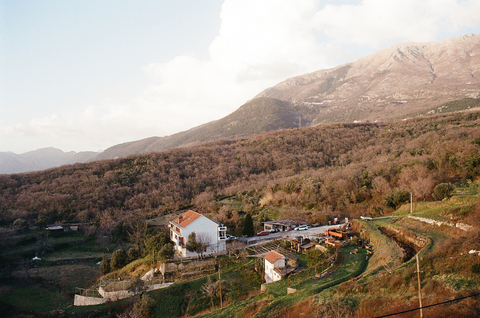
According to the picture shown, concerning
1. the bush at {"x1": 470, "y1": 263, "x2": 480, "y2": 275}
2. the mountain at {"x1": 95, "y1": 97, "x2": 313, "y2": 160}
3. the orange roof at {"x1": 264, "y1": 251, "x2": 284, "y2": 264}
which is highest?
the mountain at {"x1": 95, "y1": 97, "x2": 313, "y2": 160}

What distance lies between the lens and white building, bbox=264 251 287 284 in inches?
636

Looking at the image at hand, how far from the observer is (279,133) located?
291 feet

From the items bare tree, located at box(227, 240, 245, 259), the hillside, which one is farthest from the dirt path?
bare tree, located at box(227, 240, 245, 259)

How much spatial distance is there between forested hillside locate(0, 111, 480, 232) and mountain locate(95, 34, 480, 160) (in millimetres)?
42462

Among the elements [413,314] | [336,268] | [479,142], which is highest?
[479,142]

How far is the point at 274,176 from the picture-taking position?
58438 mm

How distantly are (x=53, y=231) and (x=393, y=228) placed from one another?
39.2 metres

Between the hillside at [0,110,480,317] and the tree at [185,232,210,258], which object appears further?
the tree at [185,232,210,258]

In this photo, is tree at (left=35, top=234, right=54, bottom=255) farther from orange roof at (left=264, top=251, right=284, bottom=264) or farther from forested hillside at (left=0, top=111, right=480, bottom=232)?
orange roof at (left=264, top=251, right=284, bottom=264)

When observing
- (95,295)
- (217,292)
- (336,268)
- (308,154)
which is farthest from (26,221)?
(308,154)

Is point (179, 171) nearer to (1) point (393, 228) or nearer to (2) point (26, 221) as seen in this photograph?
(2) point (26, 221)

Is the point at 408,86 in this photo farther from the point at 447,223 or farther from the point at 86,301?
the point at 86,301

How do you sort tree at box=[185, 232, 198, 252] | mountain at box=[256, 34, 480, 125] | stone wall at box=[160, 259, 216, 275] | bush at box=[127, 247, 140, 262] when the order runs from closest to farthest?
1. stone wall at box=[160, 259, 216, 275]
2. tree at box=[185, 232, 198, 252]
3. bush at box=[127, 247, 140, 262]
4. mountain at box=[256, 34, 480, 125]

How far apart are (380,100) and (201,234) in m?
142
